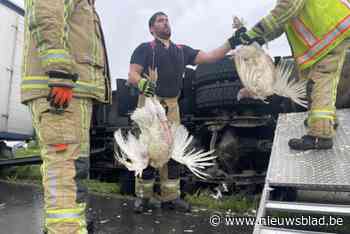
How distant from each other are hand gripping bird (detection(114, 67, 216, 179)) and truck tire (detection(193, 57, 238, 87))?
119 cm

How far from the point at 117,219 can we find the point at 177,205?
27.5 inches

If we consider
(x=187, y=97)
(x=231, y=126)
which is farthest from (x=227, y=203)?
(x=187, y=97)

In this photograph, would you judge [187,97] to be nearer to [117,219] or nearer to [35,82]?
[117,219]

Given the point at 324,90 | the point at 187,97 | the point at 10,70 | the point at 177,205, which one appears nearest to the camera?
the point at 324,90

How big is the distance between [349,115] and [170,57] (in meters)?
2.04

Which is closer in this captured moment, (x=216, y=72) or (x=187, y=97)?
(x=216, y=72)

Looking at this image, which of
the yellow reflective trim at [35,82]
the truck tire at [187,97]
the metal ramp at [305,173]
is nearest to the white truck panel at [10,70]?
the truck tire at [187,97]

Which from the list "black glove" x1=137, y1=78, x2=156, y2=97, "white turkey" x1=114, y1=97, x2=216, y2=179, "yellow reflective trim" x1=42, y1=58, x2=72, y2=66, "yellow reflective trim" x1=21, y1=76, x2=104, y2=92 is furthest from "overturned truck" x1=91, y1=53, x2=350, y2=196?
"yellow reflective trim" x1=42, y1=58, x2=72, y2=66

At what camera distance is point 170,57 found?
14.8 ft

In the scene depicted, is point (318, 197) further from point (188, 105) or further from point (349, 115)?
point (188, 105)

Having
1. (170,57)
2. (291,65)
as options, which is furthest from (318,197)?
(170,57)

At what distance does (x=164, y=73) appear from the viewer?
446 cm

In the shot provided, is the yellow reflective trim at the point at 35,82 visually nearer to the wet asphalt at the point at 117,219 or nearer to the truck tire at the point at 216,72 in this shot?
the wet asphalt at the point at 117,219

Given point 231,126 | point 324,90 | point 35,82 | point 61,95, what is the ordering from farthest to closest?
point 231,126
point 324,90
point 35,82
point 61,95
